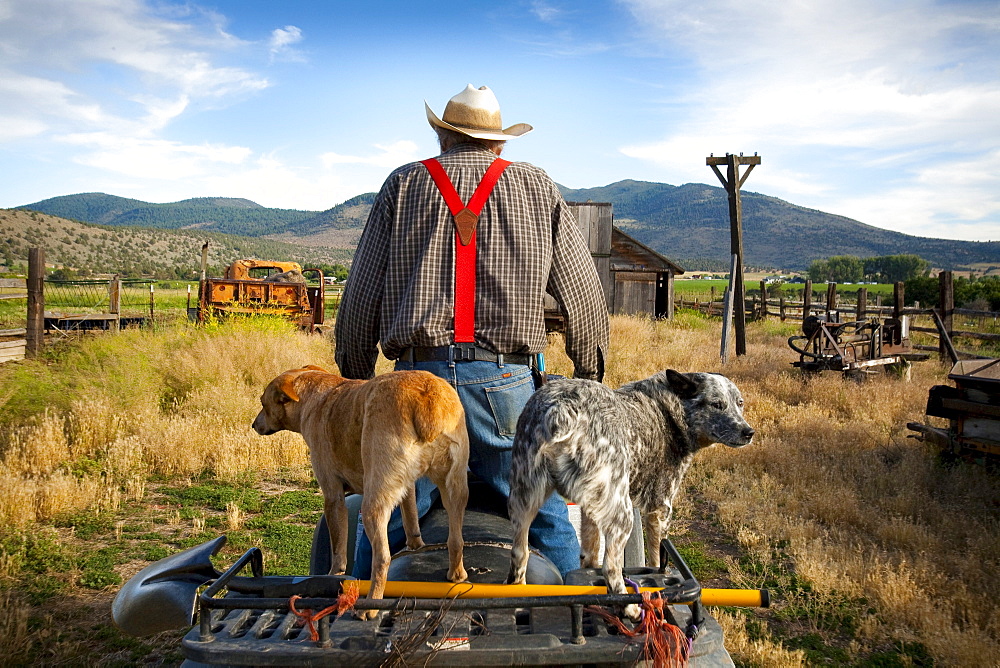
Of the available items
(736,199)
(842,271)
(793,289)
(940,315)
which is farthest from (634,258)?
(842,271)

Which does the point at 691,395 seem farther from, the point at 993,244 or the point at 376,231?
the point at 993,244

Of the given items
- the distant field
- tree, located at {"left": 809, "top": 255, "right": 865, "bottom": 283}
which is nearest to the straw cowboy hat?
the distant field

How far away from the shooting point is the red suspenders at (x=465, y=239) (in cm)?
317

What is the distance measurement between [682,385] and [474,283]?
3.56 ft

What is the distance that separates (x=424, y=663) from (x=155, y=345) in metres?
11.3

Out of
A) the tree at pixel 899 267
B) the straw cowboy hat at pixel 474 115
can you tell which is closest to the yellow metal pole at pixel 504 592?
the straw cowboy hat at pixel 474 115

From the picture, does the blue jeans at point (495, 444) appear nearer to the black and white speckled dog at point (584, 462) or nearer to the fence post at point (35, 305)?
the black and white speckled dog at point (584, 462)

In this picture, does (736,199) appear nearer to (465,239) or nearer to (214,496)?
(214,496)

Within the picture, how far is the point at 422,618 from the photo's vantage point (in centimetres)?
205

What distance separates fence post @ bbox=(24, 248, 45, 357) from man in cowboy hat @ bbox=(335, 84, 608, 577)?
13.2m

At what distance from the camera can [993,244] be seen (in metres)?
199

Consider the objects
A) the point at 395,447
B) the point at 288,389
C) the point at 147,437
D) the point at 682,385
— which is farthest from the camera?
the point at 147,437

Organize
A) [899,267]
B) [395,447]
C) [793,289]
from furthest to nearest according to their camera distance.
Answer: [899,267]
[793,289]
[395,447]

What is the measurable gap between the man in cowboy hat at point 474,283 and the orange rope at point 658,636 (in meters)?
1.03
